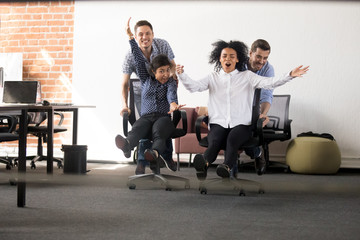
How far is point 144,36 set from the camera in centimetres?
284

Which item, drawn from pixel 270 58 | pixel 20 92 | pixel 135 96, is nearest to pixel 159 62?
pixel 135 96

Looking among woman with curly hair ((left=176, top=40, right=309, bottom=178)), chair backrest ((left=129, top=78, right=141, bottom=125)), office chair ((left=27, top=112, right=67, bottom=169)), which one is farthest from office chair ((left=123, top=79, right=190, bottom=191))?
office chair ((left=27, top=112, right=67, bottom=169))

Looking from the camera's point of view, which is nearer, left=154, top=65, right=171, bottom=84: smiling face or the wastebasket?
left=154, top=65, right=171, bottom=84: smiling face

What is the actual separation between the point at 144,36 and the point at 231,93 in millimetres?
665

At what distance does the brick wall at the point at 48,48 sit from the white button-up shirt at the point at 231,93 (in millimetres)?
2567

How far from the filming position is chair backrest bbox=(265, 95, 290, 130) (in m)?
4.18

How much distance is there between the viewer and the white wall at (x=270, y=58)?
438 centimetres

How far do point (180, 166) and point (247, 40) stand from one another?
58.3 inches

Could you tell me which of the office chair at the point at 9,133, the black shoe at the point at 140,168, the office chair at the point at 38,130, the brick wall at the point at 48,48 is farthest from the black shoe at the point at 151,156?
the brick wall at the point at 48,48

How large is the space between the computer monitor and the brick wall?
5.29 feet

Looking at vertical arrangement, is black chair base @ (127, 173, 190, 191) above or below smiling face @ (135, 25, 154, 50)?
below

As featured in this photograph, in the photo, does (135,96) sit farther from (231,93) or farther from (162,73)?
(231,93)

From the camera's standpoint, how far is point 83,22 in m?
4.93

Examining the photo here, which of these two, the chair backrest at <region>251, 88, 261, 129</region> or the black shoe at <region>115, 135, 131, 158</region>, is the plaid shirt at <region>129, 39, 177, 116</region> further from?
the chair backrest at <region>251, 88, 261, 129</region>
